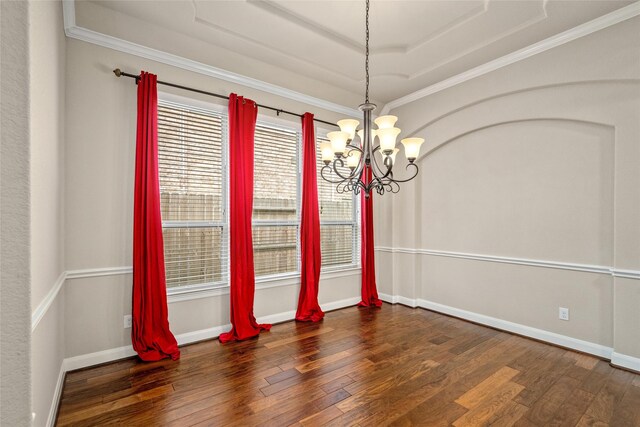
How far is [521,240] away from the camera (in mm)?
3547

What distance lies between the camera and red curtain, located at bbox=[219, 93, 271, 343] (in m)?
3.39

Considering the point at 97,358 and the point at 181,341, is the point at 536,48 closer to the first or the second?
the point at 181,341

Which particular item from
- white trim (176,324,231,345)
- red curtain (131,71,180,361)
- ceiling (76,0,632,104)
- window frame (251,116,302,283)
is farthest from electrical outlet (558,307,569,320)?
red curtain (131,71,180,361)

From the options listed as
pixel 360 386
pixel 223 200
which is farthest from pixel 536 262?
pixel 223 200

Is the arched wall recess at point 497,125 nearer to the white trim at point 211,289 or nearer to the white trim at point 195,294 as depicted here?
the white trim at point 211,289

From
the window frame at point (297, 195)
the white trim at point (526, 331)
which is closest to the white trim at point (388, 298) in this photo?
the white trim at point (526, 331)

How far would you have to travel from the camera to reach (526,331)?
3471 millimetres

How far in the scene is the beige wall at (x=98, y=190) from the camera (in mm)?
2689

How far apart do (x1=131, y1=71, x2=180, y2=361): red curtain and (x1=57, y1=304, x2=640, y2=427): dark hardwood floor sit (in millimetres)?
222

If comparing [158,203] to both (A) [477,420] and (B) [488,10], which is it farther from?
(B) [488,10]

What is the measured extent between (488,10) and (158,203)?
3503mm

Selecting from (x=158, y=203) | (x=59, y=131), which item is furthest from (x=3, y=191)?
(x=158, y=203)

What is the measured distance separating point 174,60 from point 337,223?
9.26ft

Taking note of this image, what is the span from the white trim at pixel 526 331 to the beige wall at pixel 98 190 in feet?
12.4
